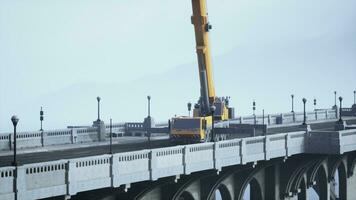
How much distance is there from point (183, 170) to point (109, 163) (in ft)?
22.4

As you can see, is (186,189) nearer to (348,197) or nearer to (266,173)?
(266,173)

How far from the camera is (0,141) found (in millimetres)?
50094

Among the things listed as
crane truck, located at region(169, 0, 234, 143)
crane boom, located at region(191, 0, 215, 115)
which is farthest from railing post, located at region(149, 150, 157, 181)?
crane boom, located at region(191, 0, 215, 115)

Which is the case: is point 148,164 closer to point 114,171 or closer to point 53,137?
point 114,171

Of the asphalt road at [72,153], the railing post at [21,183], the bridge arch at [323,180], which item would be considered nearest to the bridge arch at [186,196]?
the asphalt road at [72,153]

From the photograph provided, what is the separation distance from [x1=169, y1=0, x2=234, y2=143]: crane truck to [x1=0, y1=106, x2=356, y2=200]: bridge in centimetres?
208

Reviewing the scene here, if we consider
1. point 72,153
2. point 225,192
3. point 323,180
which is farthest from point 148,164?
point 323,180

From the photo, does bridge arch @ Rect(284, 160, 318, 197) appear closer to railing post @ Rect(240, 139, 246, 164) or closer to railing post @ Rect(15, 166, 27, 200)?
railing post @ Rect(240, 139, 246, 164)

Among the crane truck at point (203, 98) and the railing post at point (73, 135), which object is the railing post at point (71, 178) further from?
the railing post at point (73, 135)

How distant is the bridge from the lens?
32750 mm

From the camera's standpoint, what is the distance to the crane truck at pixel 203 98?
52750 millimetres

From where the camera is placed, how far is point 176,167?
4069 cm

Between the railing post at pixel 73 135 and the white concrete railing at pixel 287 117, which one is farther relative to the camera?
the white concrete railing at pixel 287 117

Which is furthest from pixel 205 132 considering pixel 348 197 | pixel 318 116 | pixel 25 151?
pixel 318 116
